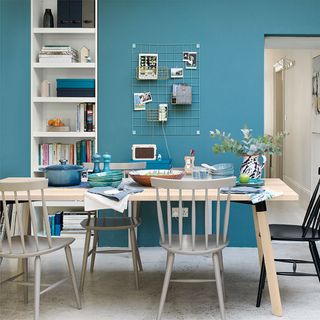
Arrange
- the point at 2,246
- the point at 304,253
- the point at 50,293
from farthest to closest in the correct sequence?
the point at 304,253 → the point at 50,293 → the point at 2,246

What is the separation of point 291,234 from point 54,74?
2.74 m

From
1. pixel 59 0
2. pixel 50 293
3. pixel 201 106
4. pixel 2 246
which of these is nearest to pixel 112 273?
pixel 50 293

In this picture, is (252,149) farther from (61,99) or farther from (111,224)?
(61,99)

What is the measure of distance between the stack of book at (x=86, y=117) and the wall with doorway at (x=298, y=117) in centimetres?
342

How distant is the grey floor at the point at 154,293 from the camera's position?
10.0 ft

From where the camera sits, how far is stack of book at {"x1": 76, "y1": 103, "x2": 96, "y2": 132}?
4.67 meters

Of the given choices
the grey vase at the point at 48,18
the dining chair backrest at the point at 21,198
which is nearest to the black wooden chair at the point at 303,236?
the dining chair backrest at the point at 21,198

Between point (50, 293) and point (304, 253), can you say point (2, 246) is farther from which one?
point (304, 253)

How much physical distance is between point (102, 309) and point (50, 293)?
0.49 meters

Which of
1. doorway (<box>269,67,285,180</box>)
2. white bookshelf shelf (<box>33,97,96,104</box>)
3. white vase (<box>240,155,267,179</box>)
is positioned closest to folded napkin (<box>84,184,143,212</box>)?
white vase (<box>240,155,267,179</box>)

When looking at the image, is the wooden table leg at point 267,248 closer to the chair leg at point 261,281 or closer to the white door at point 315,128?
the chair leg at point 261,281

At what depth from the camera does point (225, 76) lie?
470 cm

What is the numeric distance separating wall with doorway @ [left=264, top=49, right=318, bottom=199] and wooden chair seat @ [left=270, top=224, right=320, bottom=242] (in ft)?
Answer: 12.4

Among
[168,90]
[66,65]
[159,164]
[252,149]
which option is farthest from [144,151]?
[252,149]
